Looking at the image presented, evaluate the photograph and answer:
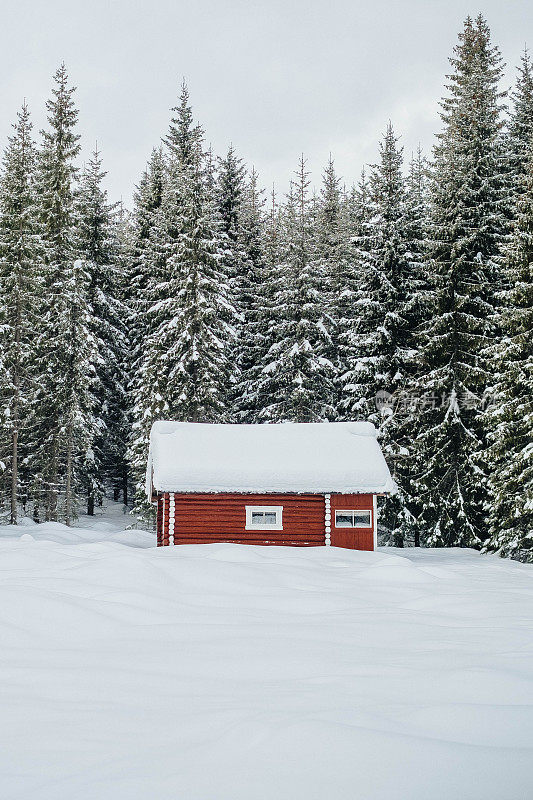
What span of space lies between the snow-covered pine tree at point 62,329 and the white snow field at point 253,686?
19654 mm

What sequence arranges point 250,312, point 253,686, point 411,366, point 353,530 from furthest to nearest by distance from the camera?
point 250,312 < point 411,366 < point 353,530 < point 253,686

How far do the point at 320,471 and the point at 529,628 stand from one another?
1299cm

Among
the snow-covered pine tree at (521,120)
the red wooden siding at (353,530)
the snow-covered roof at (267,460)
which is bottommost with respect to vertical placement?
the red wooden siding at (353,530)

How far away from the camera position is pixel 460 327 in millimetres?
27078

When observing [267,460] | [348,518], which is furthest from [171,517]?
[348,518]

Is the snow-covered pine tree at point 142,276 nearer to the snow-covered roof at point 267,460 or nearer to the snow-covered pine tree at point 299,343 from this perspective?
the snow-covered pine tree at point 299,343

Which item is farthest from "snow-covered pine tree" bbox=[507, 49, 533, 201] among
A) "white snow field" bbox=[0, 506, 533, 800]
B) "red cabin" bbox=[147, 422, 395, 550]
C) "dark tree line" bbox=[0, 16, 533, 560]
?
"white snow field" bbox=[0, 506, 533, 800]

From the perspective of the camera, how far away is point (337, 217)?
154 ft

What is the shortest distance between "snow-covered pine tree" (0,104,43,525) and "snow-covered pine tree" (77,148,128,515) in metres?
3.78

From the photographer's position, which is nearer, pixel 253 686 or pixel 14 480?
pixel 253 686

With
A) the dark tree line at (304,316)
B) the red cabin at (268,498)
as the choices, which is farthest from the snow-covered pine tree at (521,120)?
the red cabin at (268,498)

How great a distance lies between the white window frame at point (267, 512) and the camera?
22.4m

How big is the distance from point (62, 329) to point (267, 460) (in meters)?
13.8

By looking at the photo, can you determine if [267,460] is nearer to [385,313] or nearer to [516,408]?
[516,408]
